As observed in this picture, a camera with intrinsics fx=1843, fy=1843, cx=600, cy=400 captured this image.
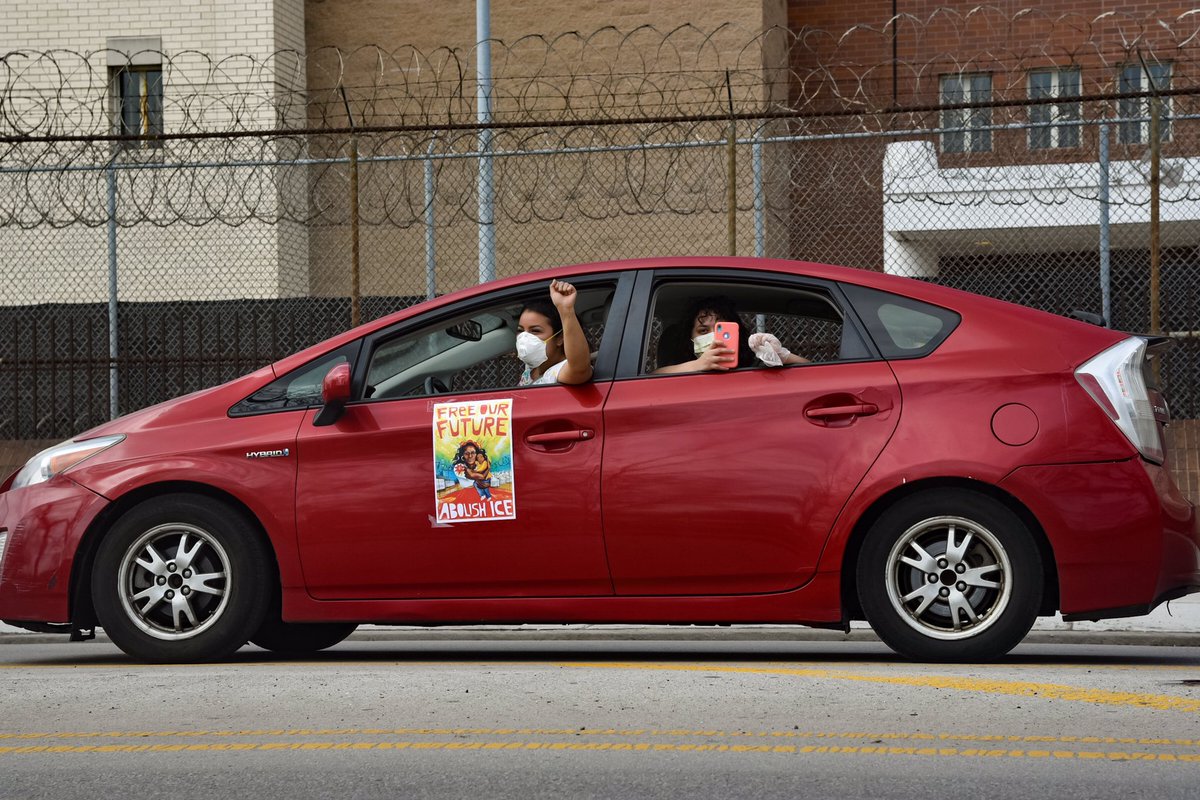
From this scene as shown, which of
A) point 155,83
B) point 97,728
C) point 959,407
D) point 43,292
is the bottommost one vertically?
point 97,728

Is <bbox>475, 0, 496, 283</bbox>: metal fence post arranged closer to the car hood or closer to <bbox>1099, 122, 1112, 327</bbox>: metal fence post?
<bbox>1099, 122, 1112, 327</bbox>: metal fence post

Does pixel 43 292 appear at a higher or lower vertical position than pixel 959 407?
higher

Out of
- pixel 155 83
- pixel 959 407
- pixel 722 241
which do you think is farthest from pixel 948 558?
pixel 155 83

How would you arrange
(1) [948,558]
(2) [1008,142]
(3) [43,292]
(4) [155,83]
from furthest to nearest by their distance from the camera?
(4) [155,83] < (3) [43,292] < (2) [1008,142] < (1) [948,558]

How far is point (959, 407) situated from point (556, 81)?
17.0 meters

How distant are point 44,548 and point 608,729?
118 inches

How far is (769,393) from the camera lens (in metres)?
6.96

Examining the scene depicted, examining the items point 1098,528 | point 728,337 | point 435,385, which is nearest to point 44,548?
point 435,385

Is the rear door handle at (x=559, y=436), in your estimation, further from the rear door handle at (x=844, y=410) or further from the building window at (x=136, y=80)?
the building window at (x=136, y=80)

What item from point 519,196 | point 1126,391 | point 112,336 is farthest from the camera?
point 519,196

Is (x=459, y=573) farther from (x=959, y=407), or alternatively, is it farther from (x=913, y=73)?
(x=913, y=73)

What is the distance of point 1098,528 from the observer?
669 centimetres

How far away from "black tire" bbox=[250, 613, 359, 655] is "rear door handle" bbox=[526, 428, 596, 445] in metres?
1.39

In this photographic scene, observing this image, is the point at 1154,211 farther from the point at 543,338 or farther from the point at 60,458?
the point at 60,458
